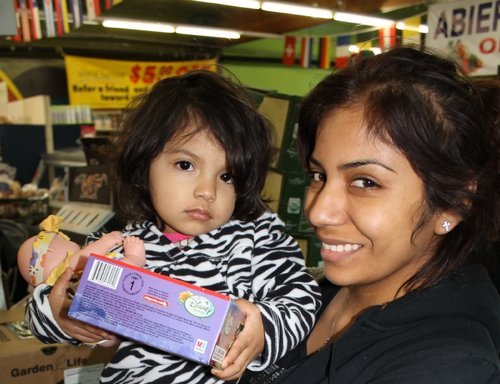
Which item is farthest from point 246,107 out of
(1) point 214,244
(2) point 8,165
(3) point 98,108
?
(3) point 98,108

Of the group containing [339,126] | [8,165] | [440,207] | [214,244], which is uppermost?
[339,126]

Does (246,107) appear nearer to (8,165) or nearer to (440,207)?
(440,207)

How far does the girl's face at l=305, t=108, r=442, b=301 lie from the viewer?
3.25ft

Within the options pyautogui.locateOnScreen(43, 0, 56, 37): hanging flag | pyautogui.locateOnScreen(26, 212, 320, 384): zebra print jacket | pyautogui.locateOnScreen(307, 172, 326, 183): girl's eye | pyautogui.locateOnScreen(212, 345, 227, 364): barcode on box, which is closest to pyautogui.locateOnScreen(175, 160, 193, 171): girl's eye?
pyautogui.locateOnScreen(26, 212, 320, 384): zebra print jacket

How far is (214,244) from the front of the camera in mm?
1327

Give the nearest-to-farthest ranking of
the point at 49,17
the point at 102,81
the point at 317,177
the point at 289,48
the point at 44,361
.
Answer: the point at 317,177
the point at 44,361
the point at 49,17
the point at 102,81
the point at 289,48

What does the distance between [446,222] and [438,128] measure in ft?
0.67

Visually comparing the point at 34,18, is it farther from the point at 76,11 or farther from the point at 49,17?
the point at 76,11

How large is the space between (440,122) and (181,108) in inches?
26.1

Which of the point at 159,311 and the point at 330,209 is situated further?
the point at 330,209

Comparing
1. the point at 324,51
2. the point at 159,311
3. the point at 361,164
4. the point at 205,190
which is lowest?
the point at 159,311

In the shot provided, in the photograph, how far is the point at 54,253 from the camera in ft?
4.41

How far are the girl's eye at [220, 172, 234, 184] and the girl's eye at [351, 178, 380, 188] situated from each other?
15.7 inches

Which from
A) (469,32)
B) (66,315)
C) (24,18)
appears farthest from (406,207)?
(469,32)
